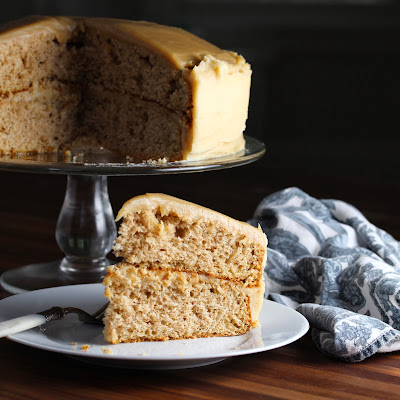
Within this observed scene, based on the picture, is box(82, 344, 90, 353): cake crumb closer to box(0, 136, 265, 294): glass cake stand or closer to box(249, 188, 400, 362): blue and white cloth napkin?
box(249, 188, 400, 362): blue and white cloth napkin

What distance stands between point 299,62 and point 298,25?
0.75ft

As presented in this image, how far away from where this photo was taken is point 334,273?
7.22 ft

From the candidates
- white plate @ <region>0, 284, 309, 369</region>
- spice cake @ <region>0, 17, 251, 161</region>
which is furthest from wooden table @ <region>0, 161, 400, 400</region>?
spice cake @ <region>0, 17, 251, 161</region>

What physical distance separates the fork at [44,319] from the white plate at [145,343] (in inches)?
0.8

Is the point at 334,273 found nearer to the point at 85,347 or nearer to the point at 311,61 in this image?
the point at 85,347

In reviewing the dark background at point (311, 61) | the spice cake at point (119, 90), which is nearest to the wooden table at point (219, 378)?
the spice cake at point (119, 90)

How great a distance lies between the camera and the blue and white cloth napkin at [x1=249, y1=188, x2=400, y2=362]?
1894 millimetres

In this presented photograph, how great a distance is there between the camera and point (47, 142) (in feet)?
8.14

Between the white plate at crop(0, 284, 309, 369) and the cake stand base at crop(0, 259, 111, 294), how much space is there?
1.41 ft

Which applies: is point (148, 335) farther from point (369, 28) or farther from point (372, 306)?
point (369, 28)

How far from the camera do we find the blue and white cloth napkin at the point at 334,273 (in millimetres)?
1894

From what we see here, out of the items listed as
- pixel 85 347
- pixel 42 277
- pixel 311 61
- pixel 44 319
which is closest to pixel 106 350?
pixel 85 347

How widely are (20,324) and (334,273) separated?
871 mm

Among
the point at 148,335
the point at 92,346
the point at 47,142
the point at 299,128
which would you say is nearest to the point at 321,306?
the point at 148,335
